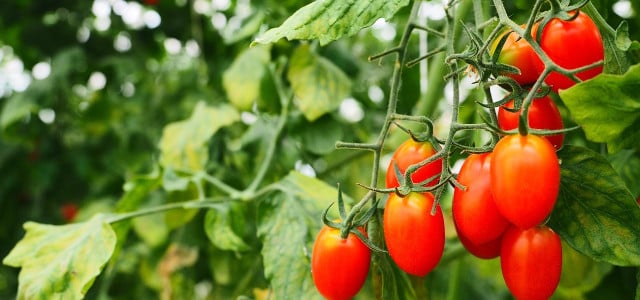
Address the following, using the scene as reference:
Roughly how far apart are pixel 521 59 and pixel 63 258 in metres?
0.66

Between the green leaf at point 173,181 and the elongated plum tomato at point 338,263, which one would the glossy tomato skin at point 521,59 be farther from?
the green leaf at point 173,181

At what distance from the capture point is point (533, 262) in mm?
599

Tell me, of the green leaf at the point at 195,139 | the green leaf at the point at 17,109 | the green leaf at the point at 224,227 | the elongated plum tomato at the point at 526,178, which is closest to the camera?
the elongated plum tomato at the point at 526,178

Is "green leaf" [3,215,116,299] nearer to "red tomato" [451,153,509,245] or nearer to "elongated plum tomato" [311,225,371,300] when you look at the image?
"elongated plum tomato" [311,225,371,300]

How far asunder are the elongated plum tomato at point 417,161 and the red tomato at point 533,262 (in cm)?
10

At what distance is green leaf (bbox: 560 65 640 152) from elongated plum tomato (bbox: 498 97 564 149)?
0.02 meters

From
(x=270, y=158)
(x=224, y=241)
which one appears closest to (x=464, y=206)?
(x=224, y=241)

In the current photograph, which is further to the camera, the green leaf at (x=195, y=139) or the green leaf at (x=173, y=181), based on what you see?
the green leaf at (x=195, y=139)

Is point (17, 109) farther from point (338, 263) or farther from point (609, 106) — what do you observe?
point (609, 106)

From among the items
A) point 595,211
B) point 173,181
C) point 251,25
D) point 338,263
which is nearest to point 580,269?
point 595,211

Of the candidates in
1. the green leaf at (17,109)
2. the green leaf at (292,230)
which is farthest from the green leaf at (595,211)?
the green leaf at (17,109)

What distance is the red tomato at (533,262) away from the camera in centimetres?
60

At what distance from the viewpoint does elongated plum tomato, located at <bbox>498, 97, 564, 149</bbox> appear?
64 centimetres

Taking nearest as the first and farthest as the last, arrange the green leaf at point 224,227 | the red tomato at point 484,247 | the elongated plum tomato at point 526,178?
1. the elongated plum tomato at point 526,178
2. the red tomato at point 484,247
3. the green leaf at point 224,227
